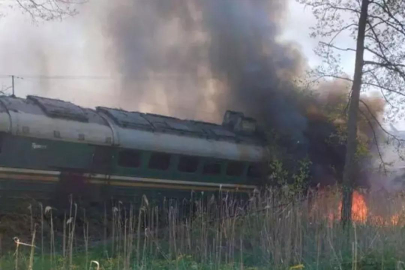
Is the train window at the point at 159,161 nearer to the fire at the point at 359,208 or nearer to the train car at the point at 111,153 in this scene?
the train car at the point at 111,153

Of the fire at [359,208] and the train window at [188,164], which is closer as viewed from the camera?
the fire at [359,208]

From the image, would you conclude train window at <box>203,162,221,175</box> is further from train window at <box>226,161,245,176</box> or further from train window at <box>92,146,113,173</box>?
train window at <box>92,146,113,173</box>

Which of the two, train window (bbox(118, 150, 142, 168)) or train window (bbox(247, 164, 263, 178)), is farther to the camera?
train window (bbox(247, 164, 263, 178))

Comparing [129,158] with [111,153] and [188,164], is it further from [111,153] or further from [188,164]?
[188,164]

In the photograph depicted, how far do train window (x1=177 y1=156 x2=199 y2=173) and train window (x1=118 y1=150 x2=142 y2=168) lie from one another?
1.51m

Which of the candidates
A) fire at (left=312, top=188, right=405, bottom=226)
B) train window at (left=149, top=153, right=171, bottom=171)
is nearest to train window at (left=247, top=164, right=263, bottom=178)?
train window at (left=149, top=153, right=171, bottom=171)

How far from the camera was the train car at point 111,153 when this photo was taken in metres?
14.1

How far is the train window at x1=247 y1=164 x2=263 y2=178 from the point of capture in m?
19.4

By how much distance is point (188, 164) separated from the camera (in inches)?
698

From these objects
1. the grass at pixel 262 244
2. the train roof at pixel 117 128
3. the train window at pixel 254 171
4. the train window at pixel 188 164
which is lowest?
the grass at pixel 262 244

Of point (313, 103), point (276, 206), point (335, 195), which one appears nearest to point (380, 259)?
point (276, 206)

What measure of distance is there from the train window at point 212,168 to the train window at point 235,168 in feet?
1.18

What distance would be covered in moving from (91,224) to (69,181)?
1263 millimetres

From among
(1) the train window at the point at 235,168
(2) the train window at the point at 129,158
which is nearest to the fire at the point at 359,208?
(1) the train window at the point at 235,168
